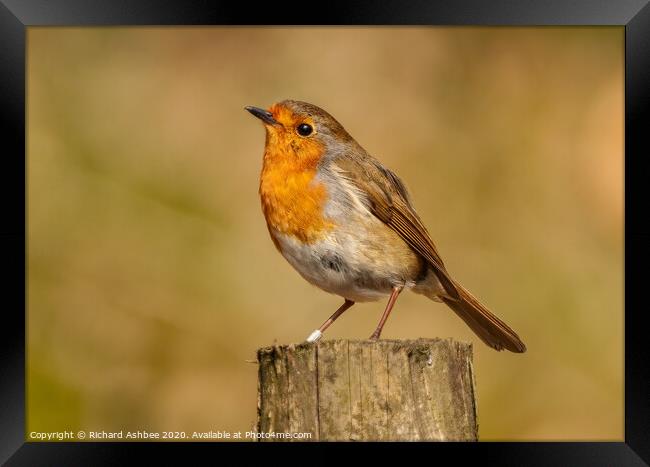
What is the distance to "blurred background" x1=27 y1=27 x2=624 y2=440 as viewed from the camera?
22.9 ft

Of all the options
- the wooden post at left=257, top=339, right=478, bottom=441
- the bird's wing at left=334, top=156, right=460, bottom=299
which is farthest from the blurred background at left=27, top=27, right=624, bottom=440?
the wooden post at left=257, top=339, right=478, bottom=441

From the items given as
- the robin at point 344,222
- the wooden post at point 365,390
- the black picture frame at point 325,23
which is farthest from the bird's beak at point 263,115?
→ the wooden post at point 365,390

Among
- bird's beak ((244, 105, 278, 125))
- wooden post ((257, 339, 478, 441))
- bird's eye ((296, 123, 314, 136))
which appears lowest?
wooden post ((257, 339, 478, 441))

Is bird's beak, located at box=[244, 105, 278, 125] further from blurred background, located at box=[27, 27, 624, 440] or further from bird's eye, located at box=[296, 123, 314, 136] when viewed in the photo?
blurred background, located at box=[27, 27, 624, 440]

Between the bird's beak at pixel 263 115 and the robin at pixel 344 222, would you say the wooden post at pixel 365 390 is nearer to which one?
the robin at pixel 344 222

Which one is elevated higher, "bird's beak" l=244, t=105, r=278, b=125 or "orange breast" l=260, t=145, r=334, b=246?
"bird's beak" l=244, t=105, r=278, b=125

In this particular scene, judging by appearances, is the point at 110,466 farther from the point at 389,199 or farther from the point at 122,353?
the point at 122,353

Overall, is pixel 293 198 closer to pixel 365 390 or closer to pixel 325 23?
pixel 325 23

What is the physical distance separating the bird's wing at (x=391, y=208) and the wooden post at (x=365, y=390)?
46.2 inches

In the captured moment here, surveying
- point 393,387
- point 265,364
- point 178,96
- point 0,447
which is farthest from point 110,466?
point 178,96

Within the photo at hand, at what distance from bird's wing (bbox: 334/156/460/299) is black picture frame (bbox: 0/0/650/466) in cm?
109

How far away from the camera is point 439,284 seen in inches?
215

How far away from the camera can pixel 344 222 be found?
504 centimetres

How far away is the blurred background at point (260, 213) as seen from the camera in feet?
22.9
